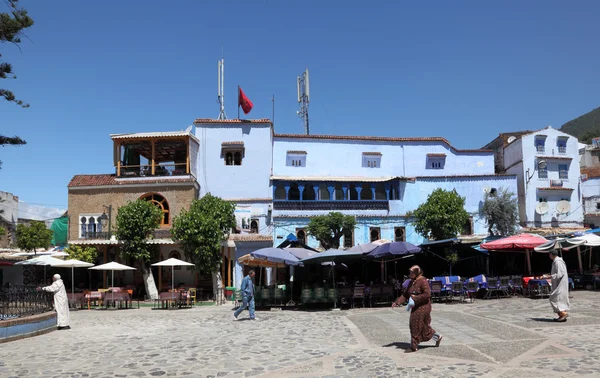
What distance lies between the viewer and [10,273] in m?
31.3

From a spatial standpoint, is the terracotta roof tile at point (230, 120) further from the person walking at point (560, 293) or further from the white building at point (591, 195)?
the white building at point (591, 195)

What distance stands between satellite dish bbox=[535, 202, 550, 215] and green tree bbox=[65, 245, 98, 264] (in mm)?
28204

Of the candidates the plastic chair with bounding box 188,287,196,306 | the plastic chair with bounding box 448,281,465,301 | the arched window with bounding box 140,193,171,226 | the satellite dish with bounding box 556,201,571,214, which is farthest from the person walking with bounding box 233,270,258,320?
the satellite dish with bounding box 556,201,571,214

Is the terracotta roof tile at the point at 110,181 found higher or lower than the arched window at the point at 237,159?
lower

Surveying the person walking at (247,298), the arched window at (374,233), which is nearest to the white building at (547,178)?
the arched window at (374,233)

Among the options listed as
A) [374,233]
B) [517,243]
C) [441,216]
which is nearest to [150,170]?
[374,233]

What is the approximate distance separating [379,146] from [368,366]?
2956 cm

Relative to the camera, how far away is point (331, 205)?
33656 millimetres

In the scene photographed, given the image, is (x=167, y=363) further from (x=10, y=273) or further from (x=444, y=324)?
(x=10, y=273)

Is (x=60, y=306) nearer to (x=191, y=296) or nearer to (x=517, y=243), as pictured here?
(x=191, y=296)

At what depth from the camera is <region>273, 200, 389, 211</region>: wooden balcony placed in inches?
1313

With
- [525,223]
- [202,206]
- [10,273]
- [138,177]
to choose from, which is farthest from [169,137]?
[525,223]

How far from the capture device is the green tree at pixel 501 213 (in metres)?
33.1

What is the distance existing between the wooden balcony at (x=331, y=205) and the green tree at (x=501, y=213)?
6.54m
